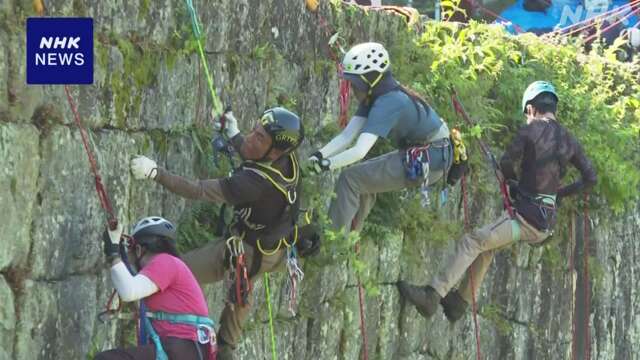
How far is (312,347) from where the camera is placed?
13.1 metres

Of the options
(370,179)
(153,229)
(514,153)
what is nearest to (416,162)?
(370,179)

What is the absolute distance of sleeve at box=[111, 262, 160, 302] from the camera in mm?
9273

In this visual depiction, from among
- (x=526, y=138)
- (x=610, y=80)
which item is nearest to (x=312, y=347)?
(x=526, y=138)

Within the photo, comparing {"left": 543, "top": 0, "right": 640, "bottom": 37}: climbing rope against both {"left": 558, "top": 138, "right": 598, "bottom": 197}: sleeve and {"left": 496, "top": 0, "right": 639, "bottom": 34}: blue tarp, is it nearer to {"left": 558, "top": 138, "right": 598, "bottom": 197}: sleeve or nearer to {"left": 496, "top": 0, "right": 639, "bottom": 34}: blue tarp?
{"left": 496, "top": 0, "right": 639, "bottom": 34}: blue tarp

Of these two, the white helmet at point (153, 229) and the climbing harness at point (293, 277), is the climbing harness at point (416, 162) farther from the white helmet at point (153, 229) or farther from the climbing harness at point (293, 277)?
the white helmet at point (153, 229)

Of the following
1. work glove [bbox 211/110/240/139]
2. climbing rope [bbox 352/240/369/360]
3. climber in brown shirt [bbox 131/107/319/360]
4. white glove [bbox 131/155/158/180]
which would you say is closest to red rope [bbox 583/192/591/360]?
climbing rope [bbox 352/240/369/360]

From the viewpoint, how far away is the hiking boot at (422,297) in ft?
46.4

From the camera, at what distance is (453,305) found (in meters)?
14.7

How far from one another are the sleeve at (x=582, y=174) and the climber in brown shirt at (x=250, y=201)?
150 inches

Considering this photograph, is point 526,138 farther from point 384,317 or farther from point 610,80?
point 610,80

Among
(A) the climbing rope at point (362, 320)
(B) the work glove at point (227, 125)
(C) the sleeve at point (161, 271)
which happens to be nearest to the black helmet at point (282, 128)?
(B) the work glove at point (227, 125)

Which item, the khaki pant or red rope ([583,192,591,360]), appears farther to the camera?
red rope ([583,192,591,360])

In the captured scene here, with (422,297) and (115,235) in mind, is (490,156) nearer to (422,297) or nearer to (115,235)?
(422,297)

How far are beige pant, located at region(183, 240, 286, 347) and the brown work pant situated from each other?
4.09ft
